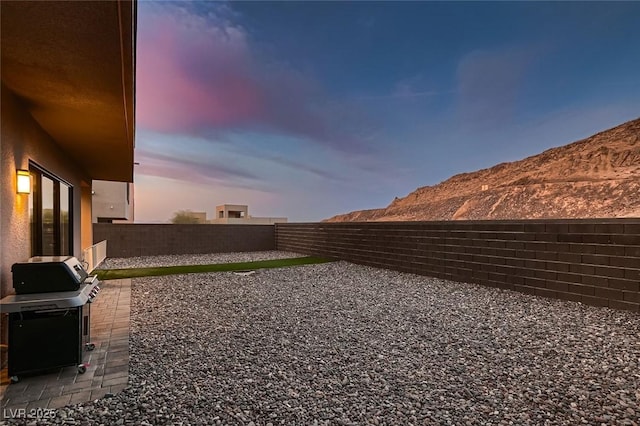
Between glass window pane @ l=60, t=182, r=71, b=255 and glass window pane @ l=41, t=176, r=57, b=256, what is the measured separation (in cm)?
52

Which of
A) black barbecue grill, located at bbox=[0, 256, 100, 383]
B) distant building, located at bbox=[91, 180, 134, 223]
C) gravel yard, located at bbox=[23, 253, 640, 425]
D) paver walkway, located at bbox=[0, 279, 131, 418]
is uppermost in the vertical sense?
distant building, located at bbox=[91, 180, 134, 223]

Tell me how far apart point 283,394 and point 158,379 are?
0.94 metres

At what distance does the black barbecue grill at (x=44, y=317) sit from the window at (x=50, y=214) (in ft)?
4.98

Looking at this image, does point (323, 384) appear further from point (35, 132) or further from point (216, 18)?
point (216, 18)

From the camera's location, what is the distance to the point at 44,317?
2445 millimetres

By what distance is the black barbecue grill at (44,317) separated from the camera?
A: 2367 millimetres

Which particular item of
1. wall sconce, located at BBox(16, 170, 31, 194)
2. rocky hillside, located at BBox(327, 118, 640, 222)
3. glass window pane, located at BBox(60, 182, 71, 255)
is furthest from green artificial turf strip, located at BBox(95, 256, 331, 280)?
rocky hillside, located at BBox(327, 118, 640, 222)

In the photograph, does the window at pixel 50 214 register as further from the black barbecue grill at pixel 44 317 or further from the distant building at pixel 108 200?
Answer: the distant building at pixel 108 200

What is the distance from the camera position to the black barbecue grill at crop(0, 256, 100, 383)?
237cm

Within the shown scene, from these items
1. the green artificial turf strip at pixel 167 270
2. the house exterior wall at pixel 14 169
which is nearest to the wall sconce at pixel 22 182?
the house exterior wall at pixel 14 169

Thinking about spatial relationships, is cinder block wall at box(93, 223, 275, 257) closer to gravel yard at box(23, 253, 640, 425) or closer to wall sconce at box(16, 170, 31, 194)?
gravel yard at box(23, 253, 640, 425)

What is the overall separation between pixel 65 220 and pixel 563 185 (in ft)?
80.3

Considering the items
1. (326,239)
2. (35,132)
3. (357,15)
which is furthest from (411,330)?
(357,15)

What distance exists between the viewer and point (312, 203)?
19.0m
